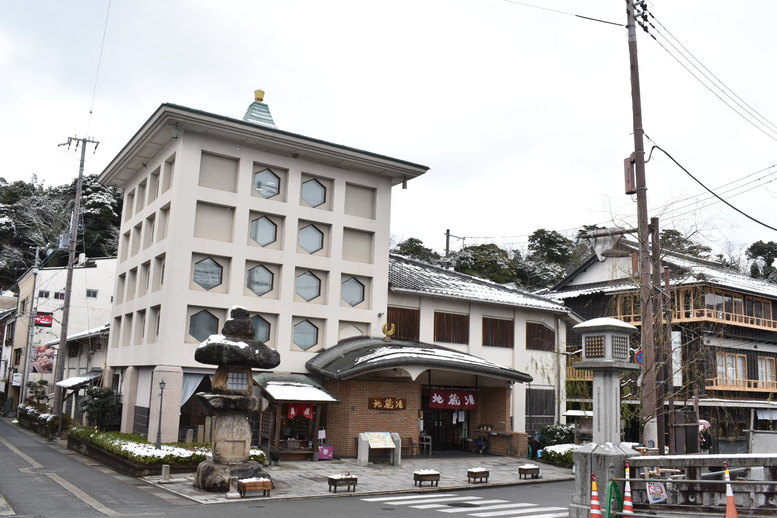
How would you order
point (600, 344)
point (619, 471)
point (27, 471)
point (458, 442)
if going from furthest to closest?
point (458, 442)
point (27, 471)
point (600, 344)
point (619, 471)

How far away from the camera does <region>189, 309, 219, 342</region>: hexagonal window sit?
27.2 m

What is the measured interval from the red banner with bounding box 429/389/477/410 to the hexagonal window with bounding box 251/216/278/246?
10.3m

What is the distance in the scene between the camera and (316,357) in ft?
94.9

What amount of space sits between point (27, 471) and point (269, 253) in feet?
39.1

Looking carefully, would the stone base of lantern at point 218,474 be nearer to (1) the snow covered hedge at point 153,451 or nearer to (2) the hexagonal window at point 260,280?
(1) the snow covered hedge at point 153,451

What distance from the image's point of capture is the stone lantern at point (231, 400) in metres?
19.7

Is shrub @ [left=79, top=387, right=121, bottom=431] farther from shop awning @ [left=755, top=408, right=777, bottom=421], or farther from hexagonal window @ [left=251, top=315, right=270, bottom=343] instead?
shop awning @ [left=755, top=408, right=777, bottom=421]

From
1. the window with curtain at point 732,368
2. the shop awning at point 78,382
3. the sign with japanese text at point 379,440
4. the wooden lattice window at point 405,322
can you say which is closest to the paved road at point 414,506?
the sign with japanese text at point 379,440

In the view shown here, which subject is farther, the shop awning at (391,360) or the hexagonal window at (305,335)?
the hexagonal window at (305,335)

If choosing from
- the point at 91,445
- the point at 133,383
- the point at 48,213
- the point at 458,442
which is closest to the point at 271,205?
the point at 133,383

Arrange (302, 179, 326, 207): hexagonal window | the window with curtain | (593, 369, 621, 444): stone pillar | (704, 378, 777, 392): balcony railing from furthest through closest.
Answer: the window with curtain → (704, 378, 777, 392): balcony railing → (302, 179, 326, 207): hexagonal window → (593, 369, 621, 444): stone pillar

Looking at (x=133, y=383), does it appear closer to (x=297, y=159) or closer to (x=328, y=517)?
(x=297, y=159)

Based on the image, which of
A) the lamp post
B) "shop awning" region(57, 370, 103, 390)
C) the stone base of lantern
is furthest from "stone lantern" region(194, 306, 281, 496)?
"shop awning" region(57, 370, 103, 390)

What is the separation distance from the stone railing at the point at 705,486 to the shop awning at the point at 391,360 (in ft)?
43.9
